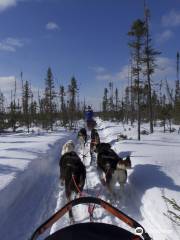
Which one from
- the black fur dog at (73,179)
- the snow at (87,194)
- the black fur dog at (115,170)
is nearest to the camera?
the snow at (87,194)

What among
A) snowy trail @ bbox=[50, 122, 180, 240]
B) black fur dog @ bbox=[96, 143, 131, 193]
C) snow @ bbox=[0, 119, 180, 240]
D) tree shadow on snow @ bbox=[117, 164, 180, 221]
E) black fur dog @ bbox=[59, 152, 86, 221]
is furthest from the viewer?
black fur dog @ bbox=[96, 143, 131, 193]

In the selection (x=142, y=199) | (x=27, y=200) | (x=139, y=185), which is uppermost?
(x=139, y=185)

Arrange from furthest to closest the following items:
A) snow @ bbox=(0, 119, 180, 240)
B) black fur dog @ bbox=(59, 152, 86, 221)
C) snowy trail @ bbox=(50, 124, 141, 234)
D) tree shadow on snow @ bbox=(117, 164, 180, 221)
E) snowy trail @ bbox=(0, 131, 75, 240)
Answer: tree shadow on snow @ bbox=(117, 164, 180, 221)
black fur dog @ bbox=(59, 152, 86, 221)
snowy trail @ bbox=(50, 124, 141, 234)
snowy trail @ bbox=(0, 131, 75, 240)
snow @ bbox=(0, 119, 180, 240)

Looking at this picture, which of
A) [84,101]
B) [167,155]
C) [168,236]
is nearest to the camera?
[168,236]

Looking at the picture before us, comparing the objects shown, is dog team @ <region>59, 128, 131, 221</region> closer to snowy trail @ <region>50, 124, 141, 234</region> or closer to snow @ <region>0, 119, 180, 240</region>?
snowy trail @ <region>50, 124, 141, 234</region>

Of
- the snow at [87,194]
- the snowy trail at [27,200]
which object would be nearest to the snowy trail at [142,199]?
the snow at [87,194]

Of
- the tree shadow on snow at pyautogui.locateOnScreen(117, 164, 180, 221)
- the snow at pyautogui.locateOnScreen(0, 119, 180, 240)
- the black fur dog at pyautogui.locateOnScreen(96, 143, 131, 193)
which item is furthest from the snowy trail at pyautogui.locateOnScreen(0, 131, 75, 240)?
the tree shadow on snow at pyautogui.locateOnScreen(117, 164, 180, 221)

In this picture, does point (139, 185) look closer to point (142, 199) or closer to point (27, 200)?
point (142, 199)

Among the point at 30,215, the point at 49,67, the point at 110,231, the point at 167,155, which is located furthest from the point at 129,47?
the point at 49,67

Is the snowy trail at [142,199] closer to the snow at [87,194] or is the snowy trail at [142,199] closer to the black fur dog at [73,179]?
the snow at [87,194]

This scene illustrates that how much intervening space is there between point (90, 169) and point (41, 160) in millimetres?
2007

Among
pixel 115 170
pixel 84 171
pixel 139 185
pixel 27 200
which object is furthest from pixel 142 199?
pixel 27 200

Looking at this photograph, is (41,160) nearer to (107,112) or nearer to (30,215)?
(30,215)

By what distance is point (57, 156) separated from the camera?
1472cm
